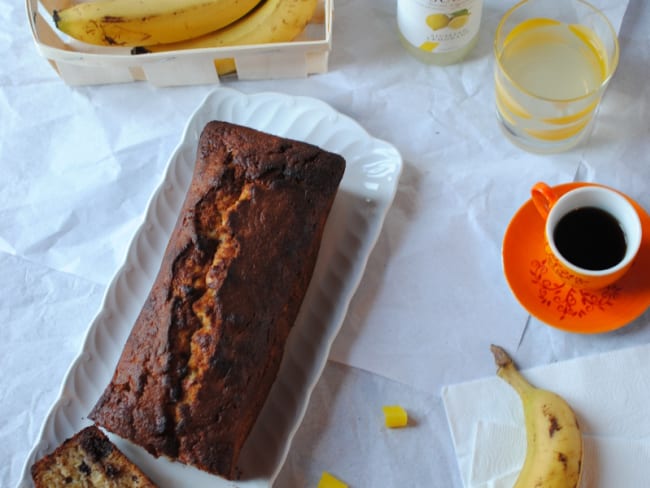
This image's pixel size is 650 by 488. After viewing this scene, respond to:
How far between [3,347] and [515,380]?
33.5 inches

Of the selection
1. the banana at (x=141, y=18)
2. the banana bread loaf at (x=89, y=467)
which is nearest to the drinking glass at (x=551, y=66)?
the banana at (x=141, y=18)

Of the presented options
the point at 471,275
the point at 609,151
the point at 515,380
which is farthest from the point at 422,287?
the point at 609,151

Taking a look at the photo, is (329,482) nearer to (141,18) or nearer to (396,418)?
(396,418)

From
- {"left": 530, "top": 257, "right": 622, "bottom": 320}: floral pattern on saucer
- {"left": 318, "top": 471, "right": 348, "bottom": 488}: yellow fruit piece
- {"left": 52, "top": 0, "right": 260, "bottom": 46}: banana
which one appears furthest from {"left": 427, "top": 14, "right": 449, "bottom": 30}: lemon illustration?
{"left": 318, "top": 471, "right": 348, "bottom": 488}: yellow fruit piece

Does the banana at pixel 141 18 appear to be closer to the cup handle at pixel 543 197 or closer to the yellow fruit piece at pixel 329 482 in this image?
the cup handle at pixel 543 197

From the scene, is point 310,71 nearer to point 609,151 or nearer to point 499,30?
point 499,30

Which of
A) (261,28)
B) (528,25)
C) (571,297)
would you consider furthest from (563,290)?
(261,28)

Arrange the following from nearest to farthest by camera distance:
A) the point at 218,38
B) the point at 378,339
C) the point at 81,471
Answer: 1. the point at 81,471
2. the point at 378,339
3. the point at 218,38

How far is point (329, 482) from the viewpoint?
1.22 m

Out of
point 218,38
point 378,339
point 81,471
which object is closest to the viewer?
point 81,471

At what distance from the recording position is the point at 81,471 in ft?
3.87

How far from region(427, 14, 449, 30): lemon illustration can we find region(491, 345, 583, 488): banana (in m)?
0.61

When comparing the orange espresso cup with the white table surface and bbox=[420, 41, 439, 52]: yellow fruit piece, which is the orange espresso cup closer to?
the white table surface

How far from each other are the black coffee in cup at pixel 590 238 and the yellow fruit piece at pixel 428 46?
1.34 feet
